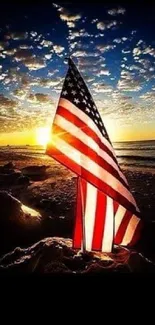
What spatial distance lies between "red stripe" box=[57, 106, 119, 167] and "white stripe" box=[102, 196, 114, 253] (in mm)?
557

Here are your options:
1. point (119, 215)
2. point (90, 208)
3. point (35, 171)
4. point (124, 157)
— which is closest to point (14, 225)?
point (90, 208)

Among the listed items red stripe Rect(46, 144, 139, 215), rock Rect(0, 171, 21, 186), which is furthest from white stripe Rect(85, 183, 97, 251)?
rock Rect(0, 171, 21, 186)

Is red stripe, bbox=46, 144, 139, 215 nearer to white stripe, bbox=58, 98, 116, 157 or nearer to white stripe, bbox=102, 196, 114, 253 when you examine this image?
white stripe, bbox=102, 196, 114, 253

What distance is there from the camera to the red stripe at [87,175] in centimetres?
259

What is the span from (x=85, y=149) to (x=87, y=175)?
0.26 metres

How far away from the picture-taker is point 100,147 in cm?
296

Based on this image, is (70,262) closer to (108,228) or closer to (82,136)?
(108,228)

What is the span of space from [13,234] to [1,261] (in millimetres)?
820

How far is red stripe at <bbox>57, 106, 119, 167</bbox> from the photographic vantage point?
273 centimetres

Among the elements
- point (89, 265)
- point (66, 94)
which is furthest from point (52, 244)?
point (66, 94)

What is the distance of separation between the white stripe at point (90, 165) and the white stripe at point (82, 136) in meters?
0.13

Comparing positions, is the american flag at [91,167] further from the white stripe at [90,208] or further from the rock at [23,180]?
the rock at [23,180]

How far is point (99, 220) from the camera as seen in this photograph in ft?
10.7

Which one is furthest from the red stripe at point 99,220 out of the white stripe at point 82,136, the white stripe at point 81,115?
the white stripe at point 81,115
